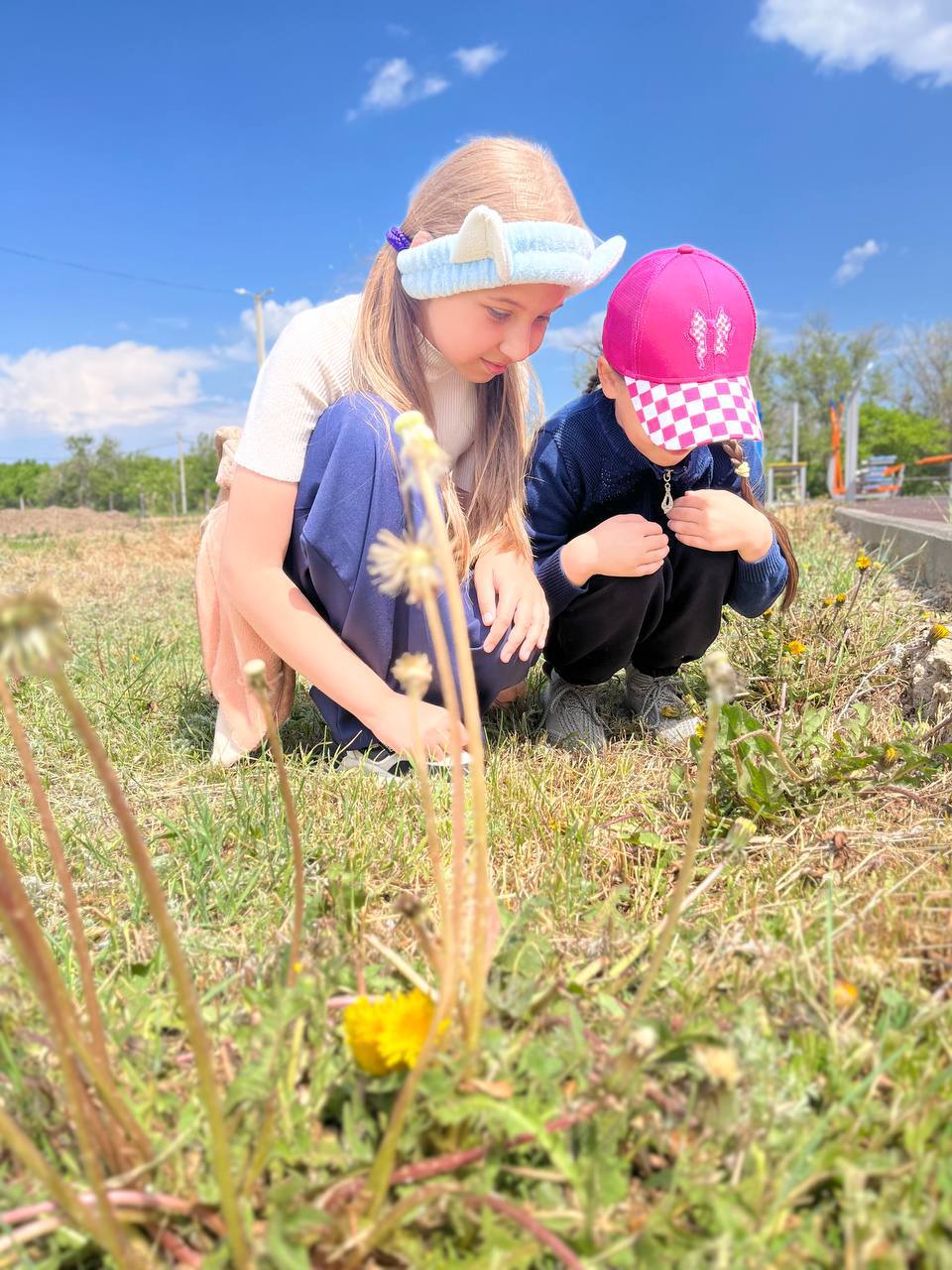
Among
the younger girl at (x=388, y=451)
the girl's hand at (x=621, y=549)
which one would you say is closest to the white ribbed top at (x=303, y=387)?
the younger girl at (x=388, y=451)

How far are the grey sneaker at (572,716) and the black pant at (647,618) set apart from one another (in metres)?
0.05

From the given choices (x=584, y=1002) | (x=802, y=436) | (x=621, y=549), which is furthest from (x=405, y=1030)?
(x=802, y=436)

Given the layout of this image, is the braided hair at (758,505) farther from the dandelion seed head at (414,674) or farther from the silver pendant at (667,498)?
the dandelion seed head at (414,674)

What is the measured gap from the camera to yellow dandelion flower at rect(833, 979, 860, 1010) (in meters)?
1.07

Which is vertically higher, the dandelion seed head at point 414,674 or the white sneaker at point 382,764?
the dandelion seed head at point 414,674

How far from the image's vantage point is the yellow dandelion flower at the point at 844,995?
1068 mm

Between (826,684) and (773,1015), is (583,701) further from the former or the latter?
(773,1015)

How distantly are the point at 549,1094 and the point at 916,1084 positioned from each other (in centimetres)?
41

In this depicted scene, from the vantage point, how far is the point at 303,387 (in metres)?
2.06

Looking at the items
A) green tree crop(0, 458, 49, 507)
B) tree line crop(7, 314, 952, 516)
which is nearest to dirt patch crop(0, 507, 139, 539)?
tree line crop(7, 314, 952, 516)

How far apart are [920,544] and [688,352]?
2.65 m

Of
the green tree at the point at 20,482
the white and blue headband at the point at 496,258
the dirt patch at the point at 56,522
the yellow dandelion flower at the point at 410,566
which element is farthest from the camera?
the green tree at the point at 20,482

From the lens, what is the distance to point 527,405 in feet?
7.89

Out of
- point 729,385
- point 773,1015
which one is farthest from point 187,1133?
point 729,385
